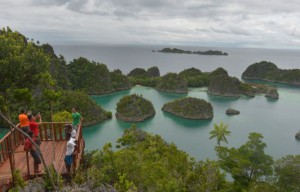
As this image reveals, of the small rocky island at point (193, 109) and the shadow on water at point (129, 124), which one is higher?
the small rocky island at point (193, 109)

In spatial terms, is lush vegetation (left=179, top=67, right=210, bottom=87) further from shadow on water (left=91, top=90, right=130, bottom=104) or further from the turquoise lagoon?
shadow on water (left=91, top=90, right=130, bottom=104)

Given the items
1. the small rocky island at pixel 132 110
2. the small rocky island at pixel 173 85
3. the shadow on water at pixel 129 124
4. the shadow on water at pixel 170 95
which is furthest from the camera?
the small rocky island at pixel 173 85

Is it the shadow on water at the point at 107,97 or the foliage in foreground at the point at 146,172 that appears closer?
the foliage in foreground at the point at 146,172

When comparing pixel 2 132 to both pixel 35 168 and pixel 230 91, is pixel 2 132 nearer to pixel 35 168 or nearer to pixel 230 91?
pixel 35 168

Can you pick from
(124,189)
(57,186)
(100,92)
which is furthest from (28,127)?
(100,92)

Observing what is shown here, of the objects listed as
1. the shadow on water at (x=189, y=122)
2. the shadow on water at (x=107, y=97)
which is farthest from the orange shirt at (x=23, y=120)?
the shadow on water at (x=107, y=97)

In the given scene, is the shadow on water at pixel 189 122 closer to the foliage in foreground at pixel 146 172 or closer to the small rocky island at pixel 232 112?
the small rocky island at pixel 232 112

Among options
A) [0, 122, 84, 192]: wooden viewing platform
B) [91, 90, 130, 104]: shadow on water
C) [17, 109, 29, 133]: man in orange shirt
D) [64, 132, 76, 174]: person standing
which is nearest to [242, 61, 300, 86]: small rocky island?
[91, 90, 130, 104]: shadow on water

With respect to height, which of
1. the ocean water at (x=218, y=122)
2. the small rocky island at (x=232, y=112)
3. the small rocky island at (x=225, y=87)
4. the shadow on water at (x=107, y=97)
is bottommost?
the ocean water at (x=218, y=122)
